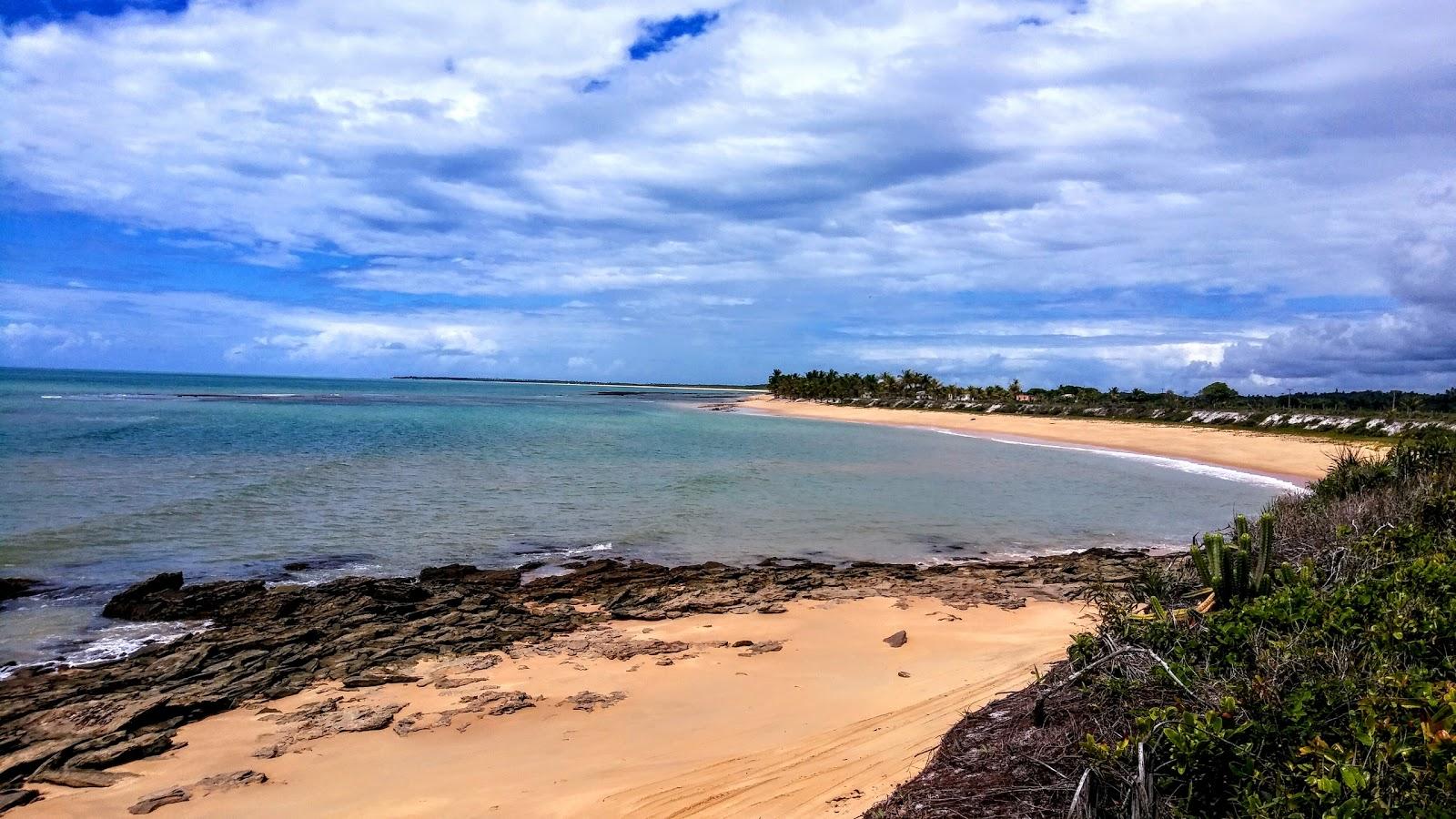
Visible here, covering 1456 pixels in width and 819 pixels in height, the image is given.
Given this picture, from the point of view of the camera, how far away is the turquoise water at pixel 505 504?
14.4 meters

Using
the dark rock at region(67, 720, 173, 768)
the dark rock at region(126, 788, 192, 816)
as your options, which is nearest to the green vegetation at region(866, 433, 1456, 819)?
the dark rock at region(126, 788, 192, 816)

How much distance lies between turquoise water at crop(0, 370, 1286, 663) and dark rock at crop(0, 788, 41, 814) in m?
3.91

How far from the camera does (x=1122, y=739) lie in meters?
3.49

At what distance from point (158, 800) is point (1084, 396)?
7642 centimetres

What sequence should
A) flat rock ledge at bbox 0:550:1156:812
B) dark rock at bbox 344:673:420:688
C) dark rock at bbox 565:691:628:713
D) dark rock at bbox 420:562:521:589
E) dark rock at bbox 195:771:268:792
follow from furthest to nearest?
dark rock at bbox 420:562:521:589 → dark rock at bbox 344:673:420:688 → dark rock at bbox 565:691:628:713 → flat rock ledge at bbox 0:550:1156:812 → dark rock at bbox 195:771:268:792

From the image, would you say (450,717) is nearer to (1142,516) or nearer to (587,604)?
(587,604)

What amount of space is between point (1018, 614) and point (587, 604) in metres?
6.12

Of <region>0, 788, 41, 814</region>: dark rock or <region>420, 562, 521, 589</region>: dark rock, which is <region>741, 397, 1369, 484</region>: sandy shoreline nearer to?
<region>420, 562, 521, 589</region>: dark rock

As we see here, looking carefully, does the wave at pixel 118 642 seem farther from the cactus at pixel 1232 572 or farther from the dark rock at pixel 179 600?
the cactus at pixel 1232 572

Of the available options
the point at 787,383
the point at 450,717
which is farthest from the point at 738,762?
the point at 787,383

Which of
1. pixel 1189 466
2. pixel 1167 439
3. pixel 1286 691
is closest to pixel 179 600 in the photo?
pixel 1286 691

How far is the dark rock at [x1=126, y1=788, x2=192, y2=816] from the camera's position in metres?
5.84

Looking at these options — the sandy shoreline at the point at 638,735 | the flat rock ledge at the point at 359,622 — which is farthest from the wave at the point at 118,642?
the sandy shoreline at the point at 638,735

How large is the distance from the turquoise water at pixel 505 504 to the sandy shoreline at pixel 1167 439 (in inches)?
135
